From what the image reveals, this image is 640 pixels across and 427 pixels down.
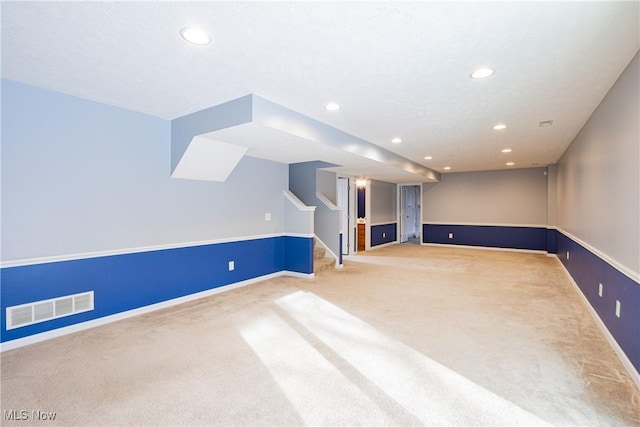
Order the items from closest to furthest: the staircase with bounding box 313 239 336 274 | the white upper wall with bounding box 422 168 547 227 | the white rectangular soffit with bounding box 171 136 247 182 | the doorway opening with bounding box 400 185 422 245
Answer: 1. the white rectangular soffit with bounding box 171 136 247 182
2. the staircase with bounding box 313 239 336 274
3. the white upper wall with bounding box 422 168 547 227
4. the doorway opening with bounding box 400 185 422 245

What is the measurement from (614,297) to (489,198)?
668 cm

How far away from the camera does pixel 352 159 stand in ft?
A: 16.6

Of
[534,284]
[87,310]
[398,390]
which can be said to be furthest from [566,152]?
[87,310]

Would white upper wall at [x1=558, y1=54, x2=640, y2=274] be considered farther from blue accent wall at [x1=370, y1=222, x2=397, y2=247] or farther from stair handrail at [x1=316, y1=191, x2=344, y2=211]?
blue accent wall at [x1=370, y1=222, x2=397, y2=247]

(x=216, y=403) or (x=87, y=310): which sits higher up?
(x=87, y=310)

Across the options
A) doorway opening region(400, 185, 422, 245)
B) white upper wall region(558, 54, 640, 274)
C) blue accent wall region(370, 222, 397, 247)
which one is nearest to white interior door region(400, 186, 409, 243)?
doorway opening region(400, 185, 422, 245)

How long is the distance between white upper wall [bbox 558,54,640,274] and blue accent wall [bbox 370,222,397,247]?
5208 millimetres

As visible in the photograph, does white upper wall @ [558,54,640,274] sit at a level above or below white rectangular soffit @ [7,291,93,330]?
above

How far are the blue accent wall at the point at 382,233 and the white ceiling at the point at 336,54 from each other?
18.5 ft

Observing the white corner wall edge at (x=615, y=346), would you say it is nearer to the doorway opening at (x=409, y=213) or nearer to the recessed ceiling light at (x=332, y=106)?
the recessed ceiling light at (x=332, y=106)

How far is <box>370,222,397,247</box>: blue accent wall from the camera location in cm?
902

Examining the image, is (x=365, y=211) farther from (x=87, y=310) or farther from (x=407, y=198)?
(x=87, y=310)

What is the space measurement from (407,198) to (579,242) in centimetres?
715

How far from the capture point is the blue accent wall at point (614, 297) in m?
2.25
